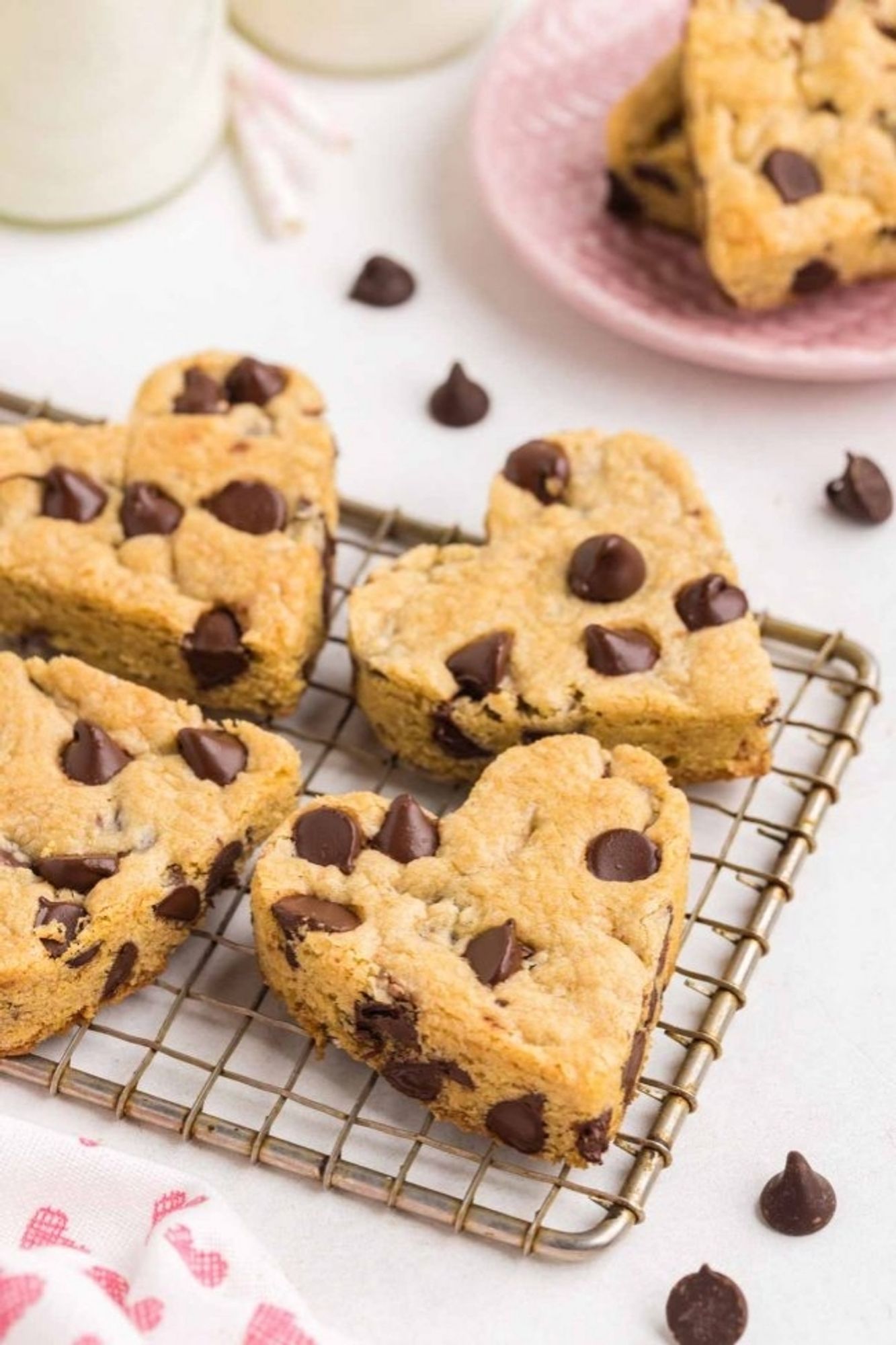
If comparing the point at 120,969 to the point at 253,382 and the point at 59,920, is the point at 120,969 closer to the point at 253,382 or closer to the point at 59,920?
the point at 59,920

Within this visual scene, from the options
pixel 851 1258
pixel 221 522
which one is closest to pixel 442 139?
pixel 221 522

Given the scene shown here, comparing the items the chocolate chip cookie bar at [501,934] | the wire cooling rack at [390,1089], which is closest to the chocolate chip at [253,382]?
the wire cooling rack at [390,1089]

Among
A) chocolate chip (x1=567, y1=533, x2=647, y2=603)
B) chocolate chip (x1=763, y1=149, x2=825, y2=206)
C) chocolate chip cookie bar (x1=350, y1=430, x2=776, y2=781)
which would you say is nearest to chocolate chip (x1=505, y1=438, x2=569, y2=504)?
chocolate chip cookie bar (x1=350, y1=430, x2=776, y2=781)

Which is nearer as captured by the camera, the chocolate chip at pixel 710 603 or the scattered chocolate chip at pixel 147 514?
the chocolate chip at pixel 710 603

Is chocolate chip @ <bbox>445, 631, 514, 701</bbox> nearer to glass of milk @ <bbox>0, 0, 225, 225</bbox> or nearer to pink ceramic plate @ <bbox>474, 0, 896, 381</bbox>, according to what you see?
pink ceramic plate @ <bbox>474, 0, 896, 381</bbox>

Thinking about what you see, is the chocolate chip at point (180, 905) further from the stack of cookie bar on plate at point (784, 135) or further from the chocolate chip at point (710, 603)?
the stack of cookie bar on plate at point (784, 135)

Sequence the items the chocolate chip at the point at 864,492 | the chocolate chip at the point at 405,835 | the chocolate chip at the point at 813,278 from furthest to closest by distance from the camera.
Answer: the chocolate chip at the point at 813,278 → the chocolate chip at the point at 864,492 → the chocolate chip at the point at 405,835
